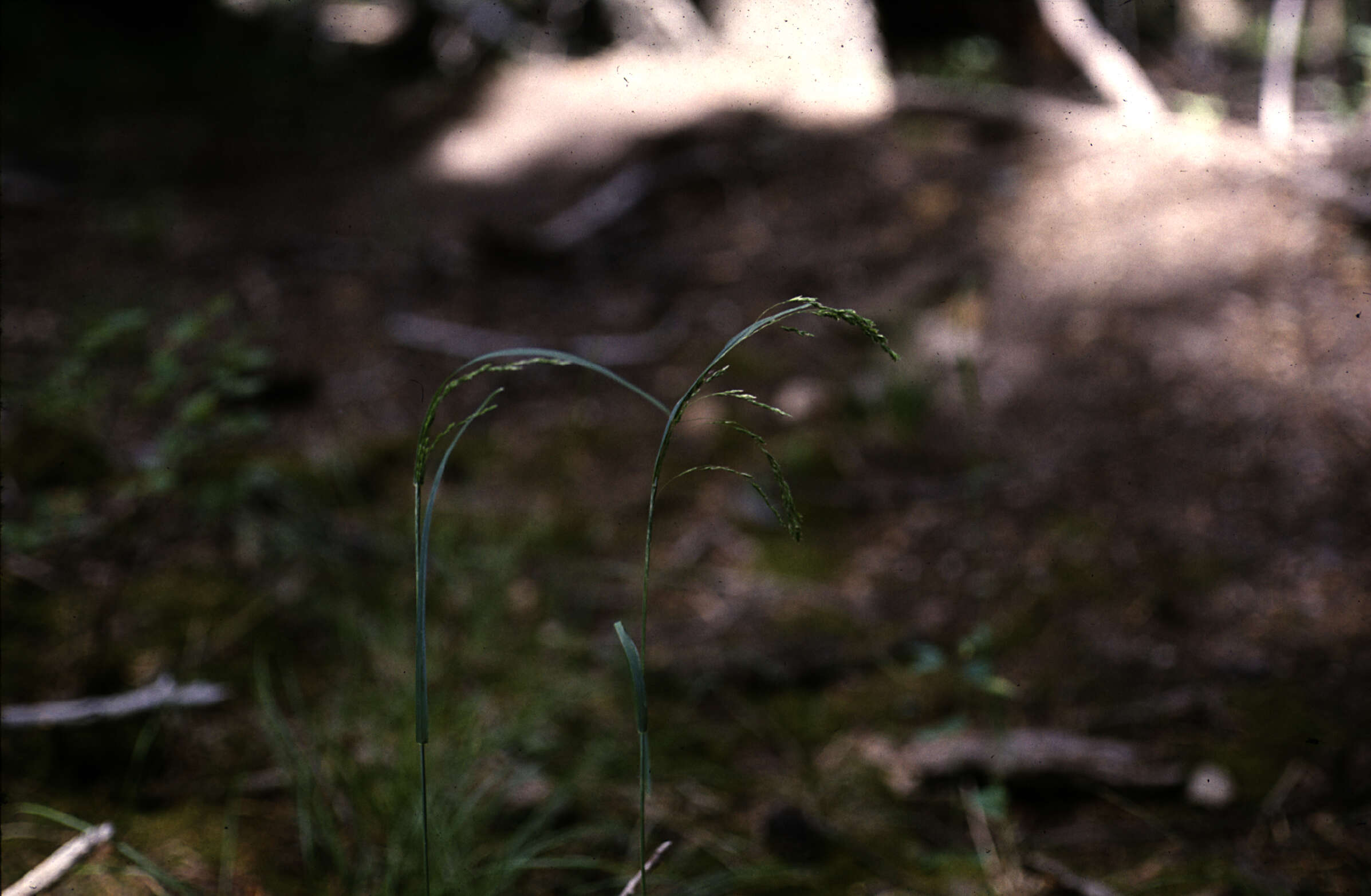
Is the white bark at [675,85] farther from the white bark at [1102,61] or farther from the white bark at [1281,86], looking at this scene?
the white bark at [1281,86]

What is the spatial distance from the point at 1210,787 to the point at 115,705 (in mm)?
2161

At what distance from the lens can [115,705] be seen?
1536 millimetres

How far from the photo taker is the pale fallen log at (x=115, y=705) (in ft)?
4.78

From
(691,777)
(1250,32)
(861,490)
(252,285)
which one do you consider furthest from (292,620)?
(1250,32)

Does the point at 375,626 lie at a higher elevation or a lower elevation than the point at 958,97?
lower

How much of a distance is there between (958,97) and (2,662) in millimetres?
5077

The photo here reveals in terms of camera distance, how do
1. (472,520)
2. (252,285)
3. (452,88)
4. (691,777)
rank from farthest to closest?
(452,88), (252,285), (472,520), (691,777)

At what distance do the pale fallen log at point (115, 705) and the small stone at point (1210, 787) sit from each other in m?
1.99

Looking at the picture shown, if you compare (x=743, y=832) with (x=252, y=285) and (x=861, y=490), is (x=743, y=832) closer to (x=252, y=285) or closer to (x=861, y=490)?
(x=861, y=490)

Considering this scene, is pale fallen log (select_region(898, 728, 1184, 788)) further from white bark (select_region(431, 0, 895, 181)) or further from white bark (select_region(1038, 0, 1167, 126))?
white bark (select_region(431, 0, 895, 181))

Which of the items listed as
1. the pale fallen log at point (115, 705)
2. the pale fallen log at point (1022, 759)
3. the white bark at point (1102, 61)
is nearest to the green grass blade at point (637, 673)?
the pale fallen log at point (1022, 759)

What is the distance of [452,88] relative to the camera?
7.90m

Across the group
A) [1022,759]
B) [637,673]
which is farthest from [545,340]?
[637,673]

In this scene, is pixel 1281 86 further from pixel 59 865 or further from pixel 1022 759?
pixel 59 865
